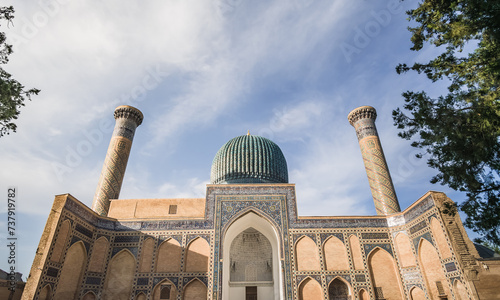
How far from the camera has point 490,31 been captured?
4.37 metres

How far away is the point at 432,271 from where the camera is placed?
9.77m

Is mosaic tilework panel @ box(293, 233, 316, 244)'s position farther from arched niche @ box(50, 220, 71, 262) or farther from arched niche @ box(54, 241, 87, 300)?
arched niche @ box(50, 220, 71, 262)

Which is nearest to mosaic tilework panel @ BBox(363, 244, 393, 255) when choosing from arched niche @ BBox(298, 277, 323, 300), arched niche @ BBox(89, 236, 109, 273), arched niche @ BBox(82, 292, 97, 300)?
arched niche @ BBox(298, 277, 323, 300)

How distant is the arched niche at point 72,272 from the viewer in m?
9.52

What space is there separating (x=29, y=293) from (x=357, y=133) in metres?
16.0

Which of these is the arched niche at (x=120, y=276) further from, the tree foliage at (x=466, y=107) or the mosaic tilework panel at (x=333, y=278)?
the tree foliage at (x=466, y=107)

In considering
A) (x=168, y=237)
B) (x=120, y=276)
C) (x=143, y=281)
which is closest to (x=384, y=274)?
(x=168, y=237)

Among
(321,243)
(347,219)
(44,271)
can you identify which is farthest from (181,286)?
(347,219)

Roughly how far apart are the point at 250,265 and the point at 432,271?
8.70 meters

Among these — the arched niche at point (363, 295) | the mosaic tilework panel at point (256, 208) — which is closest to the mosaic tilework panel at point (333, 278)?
the arched niche at point (363, 295)

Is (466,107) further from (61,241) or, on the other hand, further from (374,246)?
(61,241)

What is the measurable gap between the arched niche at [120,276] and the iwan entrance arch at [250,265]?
3619mm

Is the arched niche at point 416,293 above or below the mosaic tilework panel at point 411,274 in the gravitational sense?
below

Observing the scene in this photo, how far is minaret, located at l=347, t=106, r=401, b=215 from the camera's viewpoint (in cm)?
1390
